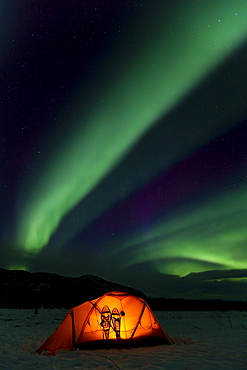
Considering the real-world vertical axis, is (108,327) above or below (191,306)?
below

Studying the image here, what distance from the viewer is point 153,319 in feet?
35.1

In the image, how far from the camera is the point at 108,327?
10070 mm

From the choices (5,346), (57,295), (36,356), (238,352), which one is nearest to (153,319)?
(238,352)

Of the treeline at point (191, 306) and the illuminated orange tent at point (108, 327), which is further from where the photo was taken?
the treeline at point (191, 306)

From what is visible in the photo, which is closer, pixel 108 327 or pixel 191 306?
pixel 108 327

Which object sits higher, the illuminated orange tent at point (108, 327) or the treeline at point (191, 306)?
the treeline at point (191, 306)

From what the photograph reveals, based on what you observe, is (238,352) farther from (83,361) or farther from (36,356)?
(36,356)

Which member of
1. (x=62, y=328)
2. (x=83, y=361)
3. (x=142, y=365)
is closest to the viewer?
(x=142, y=365)

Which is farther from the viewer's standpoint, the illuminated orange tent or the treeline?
the treeline

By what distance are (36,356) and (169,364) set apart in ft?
13.4

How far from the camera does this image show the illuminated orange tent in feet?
31.9

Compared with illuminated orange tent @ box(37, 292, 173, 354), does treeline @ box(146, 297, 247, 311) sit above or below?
above

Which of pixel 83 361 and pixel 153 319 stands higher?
pixel 153 319

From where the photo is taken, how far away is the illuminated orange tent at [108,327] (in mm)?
9734
